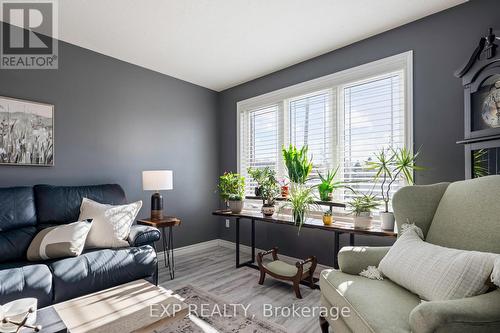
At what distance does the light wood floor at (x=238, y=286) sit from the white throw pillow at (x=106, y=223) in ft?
2.46

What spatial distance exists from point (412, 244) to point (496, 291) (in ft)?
1.47

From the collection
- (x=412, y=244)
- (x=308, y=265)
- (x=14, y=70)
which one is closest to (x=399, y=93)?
(x=412, y=244)

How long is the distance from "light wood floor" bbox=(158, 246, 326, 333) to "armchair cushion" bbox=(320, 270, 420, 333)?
2.00 feet

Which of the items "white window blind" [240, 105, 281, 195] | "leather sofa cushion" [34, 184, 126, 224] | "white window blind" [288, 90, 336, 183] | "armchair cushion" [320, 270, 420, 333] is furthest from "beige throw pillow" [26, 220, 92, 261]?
"white window blind" [288, 90, 336, 183]

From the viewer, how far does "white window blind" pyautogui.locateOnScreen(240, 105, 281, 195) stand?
3.75 meters

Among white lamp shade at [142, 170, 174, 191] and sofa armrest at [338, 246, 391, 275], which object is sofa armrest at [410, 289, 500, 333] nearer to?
sofa armrest at [338, 246, 391, 275]

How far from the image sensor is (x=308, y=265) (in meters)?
2.63

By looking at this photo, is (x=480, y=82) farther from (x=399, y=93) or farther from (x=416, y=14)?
(x=416, y=14)

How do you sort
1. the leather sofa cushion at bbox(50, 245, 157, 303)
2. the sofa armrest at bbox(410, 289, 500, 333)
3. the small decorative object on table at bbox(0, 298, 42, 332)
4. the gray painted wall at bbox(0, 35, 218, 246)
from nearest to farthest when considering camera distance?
the sofa armrest at bbox(410, 289, 500, 333) → the small decorative object on table at bbox(0, 298, 42, 332) → the leather sofa cushion at bbox(50, 245, 157, 303) → the gray painted wall at bbox(0, 35, 218, 246)

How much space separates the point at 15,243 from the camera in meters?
2.10

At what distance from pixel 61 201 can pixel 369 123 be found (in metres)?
A: 3.20

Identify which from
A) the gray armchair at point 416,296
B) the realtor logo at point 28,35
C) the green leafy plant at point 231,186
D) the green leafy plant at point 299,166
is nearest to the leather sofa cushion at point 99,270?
the green leafy plant at point 231,186

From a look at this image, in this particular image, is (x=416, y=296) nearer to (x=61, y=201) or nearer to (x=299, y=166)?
(x=299, y=166)

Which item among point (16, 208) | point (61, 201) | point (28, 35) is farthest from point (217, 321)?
point (28, 35)
